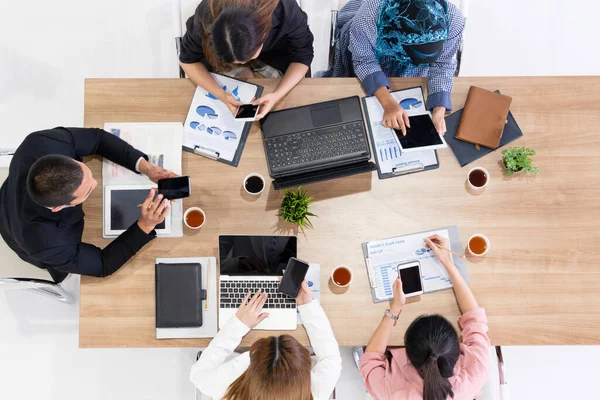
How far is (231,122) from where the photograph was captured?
1.91 m

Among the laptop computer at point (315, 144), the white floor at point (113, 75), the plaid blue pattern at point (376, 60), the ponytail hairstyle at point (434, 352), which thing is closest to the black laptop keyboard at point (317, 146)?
the laptop computer at point (315, 144)

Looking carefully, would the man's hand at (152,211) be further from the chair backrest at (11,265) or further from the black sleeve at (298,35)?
the black sleeve at (298,35)

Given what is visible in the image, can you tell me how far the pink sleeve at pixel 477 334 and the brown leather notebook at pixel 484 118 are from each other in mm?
660

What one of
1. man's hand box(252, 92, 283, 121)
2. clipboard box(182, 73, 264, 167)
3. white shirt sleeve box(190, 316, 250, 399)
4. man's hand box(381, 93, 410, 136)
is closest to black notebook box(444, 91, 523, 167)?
man's hand box(381, 93, 410, 136)

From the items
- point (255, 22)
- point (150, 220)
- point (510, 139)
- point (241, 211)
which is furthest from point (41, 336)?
point (510, 139)

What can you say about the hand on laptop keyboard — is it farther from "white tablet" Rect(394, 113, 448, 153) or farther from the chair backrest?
the chair backrest

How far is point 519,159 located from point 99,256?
1.63 metres

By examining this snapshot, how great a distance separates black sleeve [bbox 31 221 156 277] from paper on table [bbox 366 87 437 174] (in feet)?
3.12

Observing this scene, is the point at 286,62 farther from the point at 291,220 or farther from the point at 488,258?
the point at 488,258

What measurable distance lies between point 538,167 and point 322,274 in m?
0.96

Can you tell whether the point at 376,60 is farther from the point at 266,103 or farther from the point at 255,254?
the point at 255,254

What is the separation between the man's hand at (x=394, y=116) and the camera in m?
1.88

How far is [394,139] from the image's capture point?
1.90 metres

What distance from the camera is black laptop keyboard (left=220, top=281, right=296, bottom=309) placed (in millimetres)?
1806
